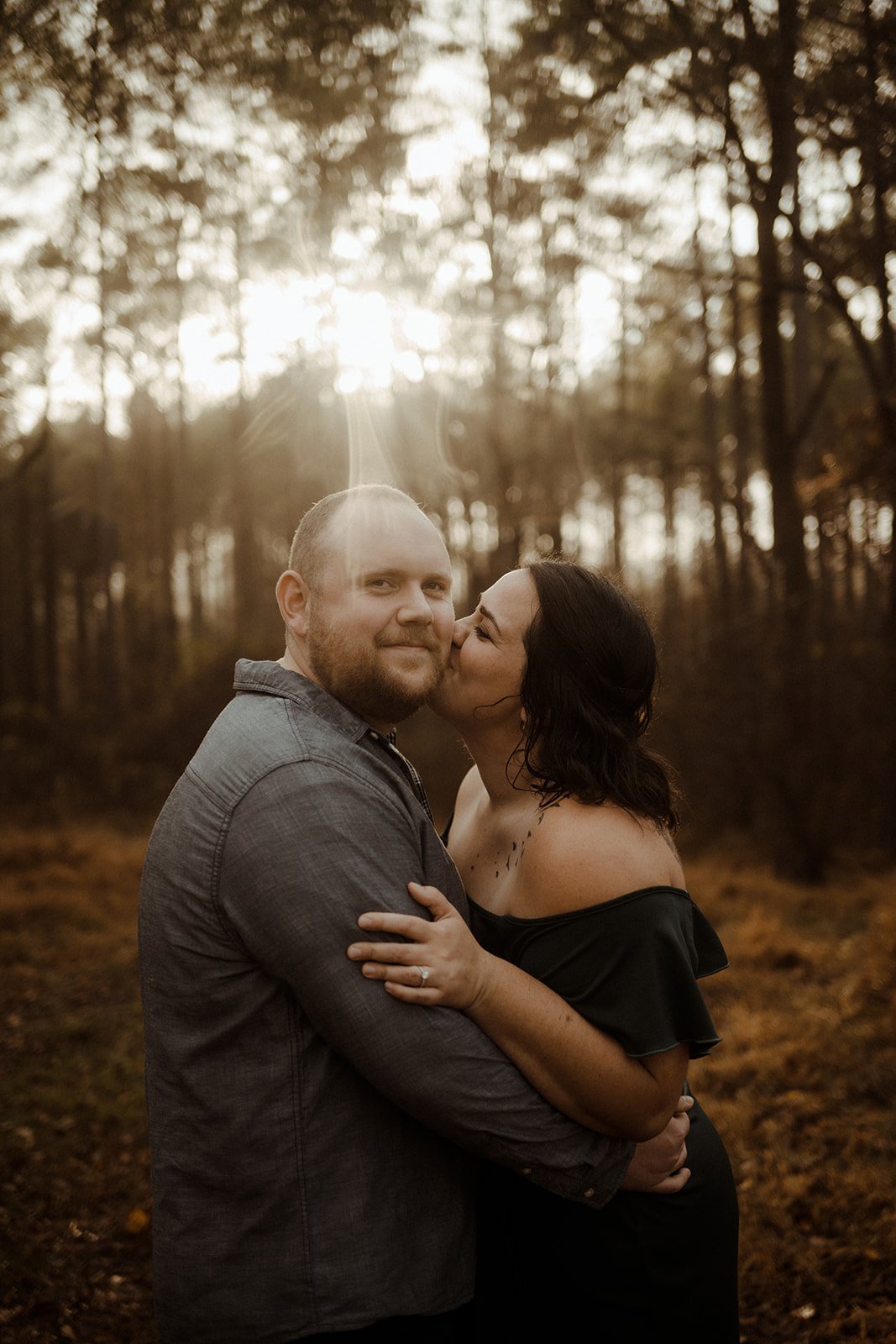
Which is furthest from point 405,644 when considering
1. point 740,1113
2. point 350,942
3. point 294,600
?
point 740,1113

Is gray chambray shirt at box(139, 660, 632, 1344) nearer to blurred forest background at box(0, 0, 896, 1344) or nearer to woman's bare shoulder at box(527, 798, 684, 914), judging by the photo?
woman's bare shoulder at box(527, 798, 684, 914)

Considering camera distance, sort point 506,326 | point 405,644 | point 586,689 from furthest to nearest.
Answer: point 506,326 < point 586,689 < point 405,644

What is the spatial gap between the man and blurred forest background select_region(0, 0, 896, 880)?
575 centimetres

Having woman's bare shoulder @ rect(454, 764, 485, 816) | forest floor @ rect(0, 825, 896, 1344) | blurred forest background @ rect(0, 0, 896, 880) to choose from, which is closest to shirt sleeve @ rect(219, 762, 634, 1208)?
woman's bare shoulder @ rect(454, 764, 485, 816)

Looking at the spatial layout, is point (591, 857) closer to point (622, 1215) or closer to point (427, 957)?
point (427, 957)

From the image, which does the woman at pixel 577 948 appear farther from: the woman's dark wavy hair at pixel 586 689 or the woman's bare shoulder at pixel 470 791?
the woman's bare shoulder at pixel 470 791

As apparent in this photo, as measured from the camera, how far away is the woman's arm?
1.73 metres

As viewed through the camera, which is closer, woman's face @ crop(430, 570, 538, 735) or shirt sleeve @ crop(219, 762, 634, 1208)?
shirt sleeve @ crop(219, 762, 634, 1208)

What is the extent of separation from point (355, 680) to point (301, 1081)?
827mm

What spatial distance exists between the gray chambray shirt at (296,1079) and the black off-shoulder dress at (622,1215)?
0.29 m

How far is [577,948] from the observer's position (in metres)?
2.09

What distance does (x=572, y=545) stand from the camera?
19766 millimetres

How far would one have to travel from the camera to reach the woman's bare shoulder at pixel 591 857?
2146mm

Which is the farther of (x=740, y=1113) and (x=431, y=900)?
(x=740, y=1113)
